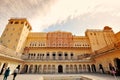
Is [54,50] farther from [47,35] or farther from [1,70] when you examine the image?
[1,70]

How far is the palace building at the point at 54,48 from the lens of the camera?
24.8 metres

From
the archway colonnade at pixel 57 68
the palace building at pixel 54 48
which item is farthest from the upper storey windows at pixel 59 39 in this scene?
the archway colonnade at pixel 57 68

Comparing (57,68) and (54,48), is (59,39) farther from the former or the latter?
(57,68)

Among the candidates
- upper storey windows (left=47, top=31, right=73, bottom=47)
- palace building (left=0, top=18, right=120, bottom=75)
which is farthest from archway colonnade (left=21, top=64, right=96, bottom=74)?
upper storey windows (left=47, top=31, right=73, bottom=47)

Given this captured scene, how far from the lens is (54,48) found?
97.9 ft

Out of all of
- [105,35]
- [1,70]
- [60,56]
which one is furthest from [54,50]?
[105,35]

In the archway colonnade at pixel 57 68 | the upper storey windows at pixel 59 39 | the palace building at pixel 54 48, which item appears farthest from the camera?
the upper storey windows at pixel 59 39

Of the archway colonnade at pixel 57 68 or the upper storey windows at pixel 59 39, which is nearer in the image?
the archway colonnade at pixel 57 68

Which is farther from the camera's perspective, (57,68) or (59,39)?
(59,39)

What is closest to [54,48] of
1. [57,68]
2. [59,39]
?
[59,39]

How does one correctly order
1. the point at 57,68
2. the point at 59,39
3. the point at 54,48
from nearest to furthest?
the point at 57,68 < the point at 54,48 < the point at 59,39

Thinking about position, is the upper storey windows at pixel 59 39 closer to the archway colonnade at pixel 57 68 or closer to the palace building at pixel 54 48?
the palace building at pixel 54 48

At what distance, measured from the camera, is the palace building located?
24.8 meters

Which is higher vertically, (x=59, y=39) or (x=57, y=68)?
(x=59, y=39)
